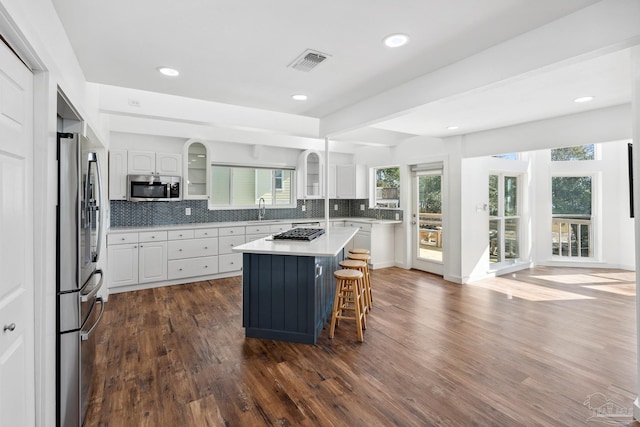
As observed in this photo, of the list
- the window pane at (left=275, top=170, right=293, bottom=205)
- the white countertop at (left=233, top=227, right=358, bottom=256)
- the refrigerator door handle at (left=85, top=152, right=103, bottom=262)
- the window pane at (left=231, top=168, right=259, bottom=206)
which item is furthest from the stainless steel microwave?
the refrigerator door handle at (left=85, top=152, right=103, bottom=262)

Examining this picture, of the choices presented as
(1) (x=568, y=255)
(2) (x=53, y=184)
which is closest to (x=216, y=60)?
(2) (x=53, y=184)

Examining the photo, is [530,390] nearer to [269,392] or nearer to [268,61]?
[269,392]

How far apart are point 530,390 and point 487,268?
361cm

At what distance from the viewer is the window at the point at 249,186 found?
5.99 m

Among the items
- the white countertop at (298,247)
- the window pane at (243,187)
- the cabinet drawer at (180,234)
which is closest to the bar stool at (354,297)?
the white countertop at (298,247)

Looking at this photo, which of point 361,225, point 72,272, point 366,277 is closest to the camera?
point 72,272

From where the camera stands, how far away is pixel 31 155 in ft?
5.10

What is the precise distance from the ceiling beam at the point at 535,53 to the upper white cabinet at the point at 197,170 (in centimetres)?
349

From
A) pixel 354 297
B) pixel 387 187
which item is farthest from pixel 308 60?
pixel 387 187

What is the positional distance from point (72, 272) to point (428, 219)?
5.53m

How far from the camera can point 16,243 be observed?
1.41 metres

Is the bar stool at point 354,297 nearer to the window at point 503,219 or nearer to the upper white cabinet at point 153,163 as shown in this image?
the upper white cabinet at point 153,163

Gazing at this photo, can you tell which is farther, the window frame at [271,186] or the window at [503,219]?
the window at [503,219]

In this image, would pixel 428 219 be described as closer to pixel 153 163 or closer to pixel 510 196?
pixel 510 196
